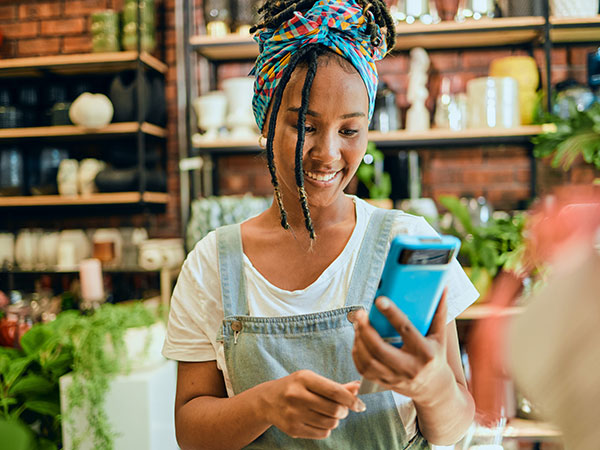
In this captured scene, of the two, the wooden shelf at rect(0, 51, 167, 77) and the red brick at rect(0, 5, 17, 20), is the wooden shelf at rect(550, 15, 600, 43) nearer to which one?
the wooden shelf at rect(0, 51, 167, 77)

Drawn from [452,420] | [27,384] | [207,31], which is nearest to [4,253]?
[207,31]

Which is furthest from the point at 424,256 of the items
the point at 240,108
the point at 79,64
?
the point at 79,64

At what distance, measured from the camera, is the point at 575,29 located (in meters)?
2.74

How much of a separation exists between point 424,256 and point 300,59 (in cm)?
47

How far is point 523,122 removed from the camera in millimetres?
2730

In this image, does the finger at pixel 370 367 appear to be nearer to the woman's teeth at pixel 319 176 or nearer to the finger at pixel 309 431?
the finger at pixel 309 431

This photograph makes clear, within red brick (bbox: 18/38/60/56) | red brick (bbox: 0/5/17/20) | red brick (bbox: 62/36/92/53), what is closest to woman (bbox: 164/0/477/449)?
red brick (bbox: 62/36/92/53)

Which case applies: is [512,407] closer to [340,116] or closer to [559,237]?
[340,116]

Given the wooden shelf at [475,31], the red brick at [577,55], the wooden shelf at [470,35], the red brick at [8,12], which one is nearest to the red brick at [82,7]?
the red brick at [8,12]

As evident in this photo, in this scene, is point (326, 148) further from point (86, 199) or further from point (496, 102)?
point (86, 199)

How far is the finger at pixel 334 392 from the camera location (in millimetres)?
638

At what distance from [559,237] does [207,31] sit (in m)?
2.88

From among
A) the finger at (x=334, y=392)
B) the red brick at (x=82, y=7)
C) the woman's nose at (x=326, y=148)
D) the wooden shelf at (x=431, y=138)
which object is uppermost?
the red brick at (x=82, y=7)

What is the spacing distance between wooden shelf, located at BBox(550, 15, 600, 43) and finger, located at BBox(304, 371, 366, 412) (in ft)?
8.44
